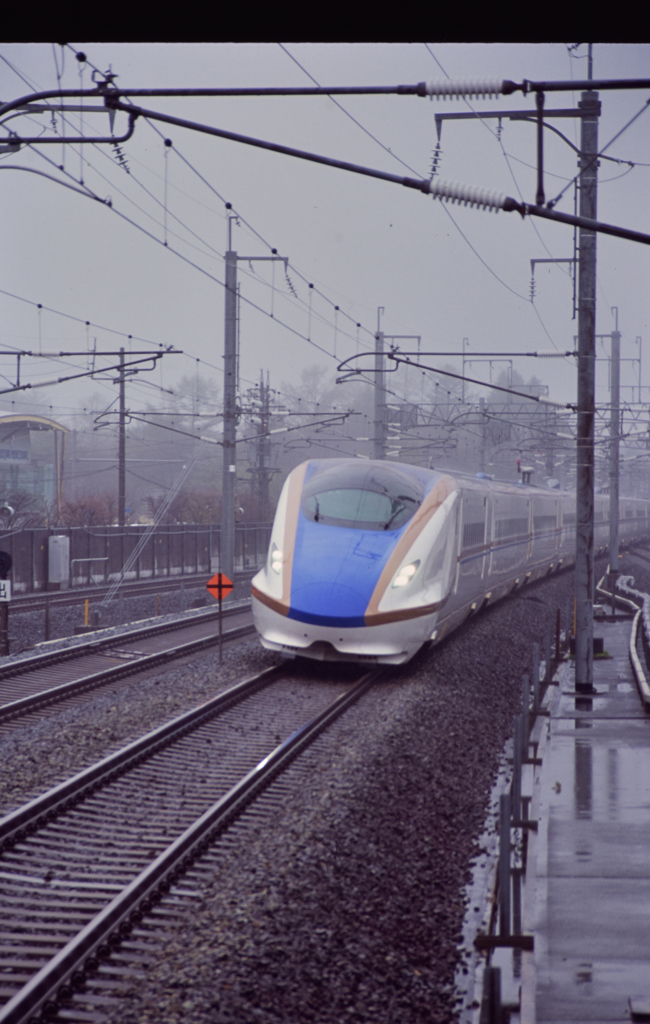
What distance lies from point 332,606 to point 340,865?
6.06m

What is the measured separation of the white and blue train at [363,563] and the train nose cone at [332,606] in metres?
0.01

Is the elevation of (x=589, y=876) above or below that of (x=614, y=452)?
below

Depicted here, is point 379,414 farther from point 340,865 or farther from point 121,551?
point 340,865

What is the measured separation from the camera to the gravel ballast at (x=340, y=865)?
17.9 feet

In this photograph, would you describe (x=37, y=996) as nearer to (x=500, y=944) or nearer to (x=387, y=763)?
(x=500, y=944)

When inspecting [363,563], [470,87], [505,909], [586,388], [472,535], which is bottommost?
[505,909]

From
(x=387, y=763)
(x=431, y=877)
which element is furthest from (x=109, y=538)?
(x=431, y=877)

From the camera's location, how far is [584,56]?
13.9 m

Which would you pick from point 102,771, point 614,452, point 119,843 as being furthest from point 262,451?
point 119,843

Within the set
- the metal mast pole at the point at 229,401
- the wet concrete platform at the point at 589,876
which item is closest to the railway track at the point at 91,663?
the metal mast pole at the point at 229,401

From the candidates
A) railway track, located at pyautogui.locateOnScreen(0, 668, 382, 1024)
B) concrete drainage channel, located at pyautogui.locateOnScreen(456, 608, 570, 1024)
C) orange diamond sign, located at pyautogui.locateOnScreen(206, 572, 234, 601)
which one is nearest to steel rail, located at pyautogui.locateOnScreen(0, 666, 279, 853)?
railway track, located at pyautogui.locateOnScreen(0, 668, 382, 1024)

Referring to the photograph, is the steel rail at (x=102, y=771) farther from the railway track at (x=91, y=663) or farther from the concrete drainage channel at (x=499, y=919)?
the concrete drainage channel at (x=499, y=919)

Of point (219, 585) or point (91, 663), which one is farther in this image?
point (219, 585)

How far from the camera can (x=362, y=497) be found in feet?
47.5
